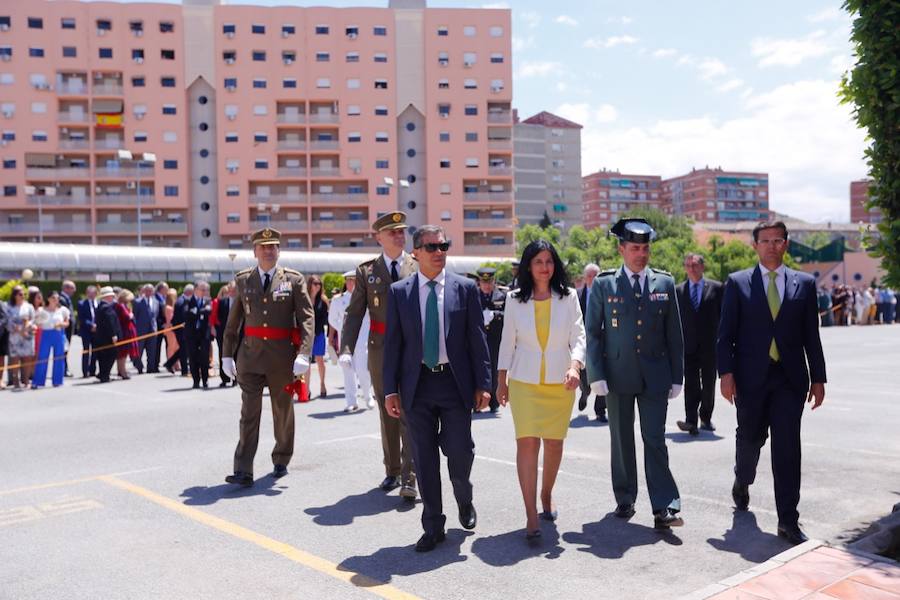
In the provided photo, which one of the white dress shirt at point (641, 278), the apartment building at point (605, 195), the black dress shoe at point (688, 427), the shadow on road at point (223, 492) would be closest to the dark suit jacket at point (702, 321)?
the black dress shoe at point (688, 427)

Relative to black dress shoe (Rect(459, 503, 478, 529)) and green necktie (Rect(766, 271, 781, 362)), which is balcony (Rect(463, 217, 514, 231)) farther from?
black dress shoe (Rect(459, 503, 478, 529))

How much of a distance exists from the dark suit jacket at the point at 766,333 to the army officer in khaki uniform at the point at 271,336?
3740mm

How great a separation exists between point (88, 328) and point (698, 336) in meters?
14.4

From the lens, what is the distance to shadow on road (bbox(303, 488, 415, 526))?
6.26m

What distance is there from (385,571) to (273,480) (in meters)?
2.91

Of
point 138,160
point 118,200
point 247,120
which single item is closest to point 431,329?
point 138,160

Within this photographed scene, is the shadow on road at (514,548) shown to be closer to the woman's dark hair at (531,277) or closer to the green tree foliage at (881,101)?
the woman's dark hair at (531,277)

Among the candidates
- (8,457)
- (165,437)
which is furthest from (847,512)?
(8,457)

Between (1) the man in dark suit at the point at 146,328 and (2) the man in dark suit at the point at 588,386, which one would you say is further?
(1) the man in dark suit at the point at 146,328

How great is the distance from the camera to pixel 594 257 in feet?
213

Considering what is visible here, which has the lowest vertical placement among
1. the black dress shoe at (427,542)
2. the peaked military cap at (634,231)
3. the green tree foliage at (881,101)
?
the black dress shoe at (427,542)

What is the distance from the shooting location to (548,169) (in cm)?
13500

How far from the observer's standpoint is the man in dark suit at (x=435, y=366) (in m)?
5.60

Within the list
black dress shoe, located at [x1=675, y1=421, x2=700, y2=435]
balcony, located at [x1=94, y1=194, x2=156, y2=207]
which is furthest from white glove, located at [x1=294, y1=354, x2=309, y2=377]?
balcony, located at [x1=94, y1=194, x2=156, y2=207]
